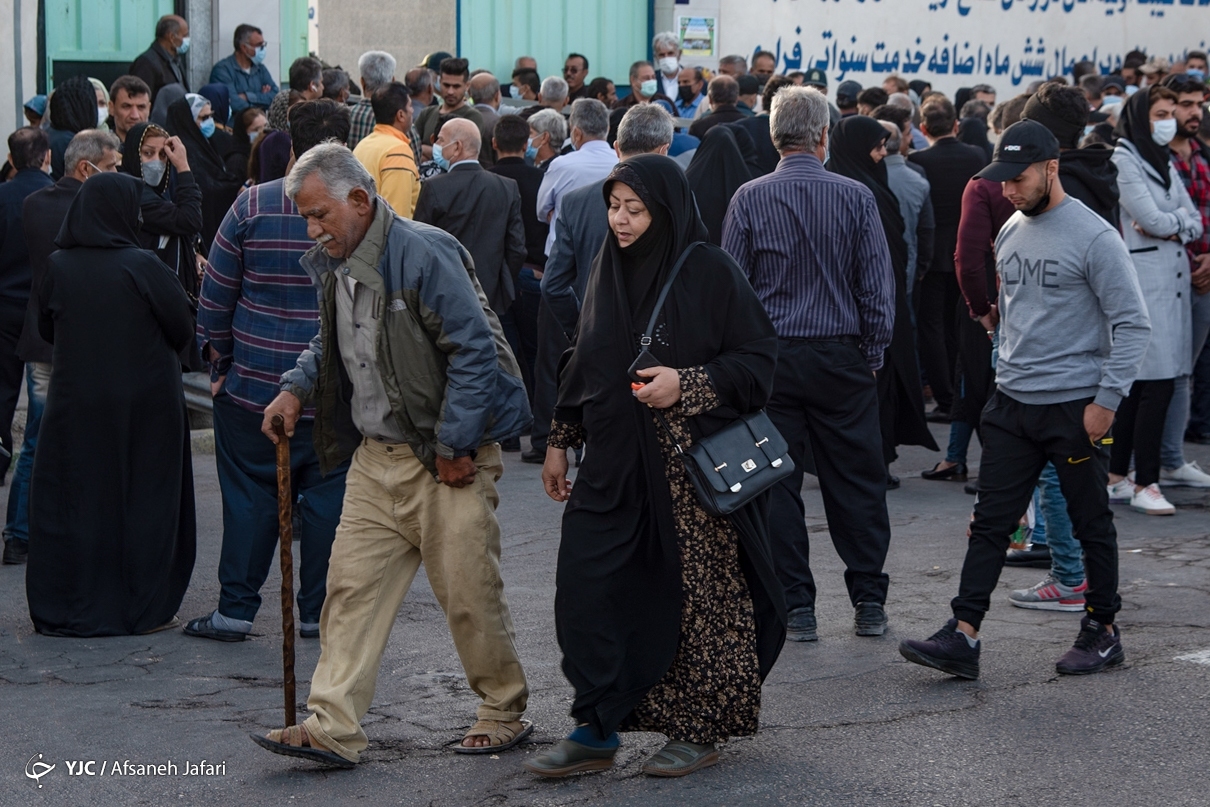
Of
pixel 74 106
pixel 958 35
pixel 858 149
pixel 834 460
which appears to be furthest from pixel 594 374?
pixel 958 35

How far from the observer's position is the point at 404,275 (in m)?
4.66

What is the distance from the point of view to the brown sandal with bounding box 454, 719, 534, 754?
4.71 metres

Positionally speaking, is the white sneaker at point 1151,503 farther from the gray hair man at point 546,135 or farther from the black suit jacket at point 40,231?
the black suit jacket at point 40,231

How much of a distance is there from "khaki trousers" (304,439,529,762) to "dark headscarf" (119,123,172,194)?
3.77m

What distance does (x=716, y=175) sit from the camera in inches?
326

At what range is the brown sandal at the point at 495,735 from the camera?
4.71 meters

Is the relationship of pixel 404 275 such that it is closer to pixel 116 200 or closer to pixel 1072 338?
pixel 116 200

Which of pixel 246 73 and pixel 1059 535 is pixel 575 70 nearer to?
pixel 246 73

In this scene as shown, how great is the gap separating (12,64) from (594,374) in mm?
10359

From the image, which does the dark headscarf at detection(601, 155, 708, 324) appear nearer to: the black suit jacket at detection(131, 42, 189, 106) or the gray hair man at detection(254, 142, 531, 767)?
the gray hair man at detection(254, 142, 531, 767)

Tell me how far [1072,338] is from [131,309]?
351 centimetres

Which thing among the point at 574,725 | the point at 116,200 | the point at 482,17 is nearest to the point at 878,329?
the point at 574,725

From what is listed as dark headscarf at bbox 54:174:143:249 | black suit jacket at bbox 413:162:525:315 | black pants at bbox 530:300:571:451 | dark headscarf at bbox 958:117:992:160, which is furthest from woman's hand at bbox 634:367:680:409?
dark headscarf at bbox 958:117:992:160

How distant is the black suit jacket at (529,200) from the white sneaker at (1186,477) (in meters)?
3.91
